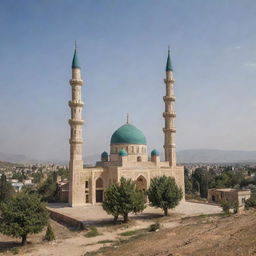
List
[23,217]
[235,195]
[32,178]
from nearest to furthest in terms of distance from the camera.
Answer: [23,217] → [235,195] → [32,178]

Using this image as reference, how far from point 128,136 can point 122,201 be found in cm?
1491

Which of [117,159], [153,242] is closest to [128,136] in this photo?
[117,159]

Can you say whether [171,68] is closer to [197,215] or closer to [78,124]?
[78,124]

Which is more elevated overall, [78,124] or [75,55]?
[75,55]

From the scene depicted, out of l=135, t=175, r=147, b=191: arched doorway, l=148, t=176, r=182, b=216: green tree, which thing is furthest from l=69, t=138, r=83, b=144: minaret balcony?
l=148, t=176, r=182, b=216: green tree

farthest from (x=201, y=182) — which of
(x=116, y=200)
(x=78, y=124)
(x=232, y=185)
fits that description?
(x=116, y=200)

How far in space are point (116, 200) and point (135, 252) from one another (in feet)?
30.5

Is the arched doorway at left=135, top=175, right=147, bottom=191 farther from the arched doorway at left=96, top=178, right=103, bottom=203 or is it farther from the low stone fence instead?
the low stone fence

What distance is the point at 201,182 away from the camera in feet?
179

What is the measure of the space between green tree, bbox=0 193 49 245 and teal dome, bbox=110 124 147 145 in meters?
18.7

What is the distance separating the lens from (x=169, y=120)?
40.2 meters

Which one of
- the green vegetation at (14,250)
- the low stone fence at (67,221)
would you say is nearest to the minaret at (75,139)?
the low stone fence at (67,221)

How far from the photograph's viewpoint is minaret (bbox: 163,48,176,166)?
39.8 m

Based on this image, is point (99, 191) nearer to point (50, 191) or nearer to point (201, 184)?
point (50, 191)
